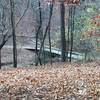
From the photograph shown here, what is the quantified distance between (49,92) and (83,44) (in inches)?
1239

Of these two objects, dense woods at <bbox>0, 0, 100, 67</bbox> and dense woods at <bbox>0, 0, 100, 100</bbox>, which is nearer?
dense woods at <bbox>0, 0, 100, 100</bbox>

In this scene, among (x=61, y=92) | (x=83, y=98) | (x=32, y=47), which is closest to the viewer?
(x=83, y=98)

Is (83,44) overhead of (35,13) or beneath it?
beneath

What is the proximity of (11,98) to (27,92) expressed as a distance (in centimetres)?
58


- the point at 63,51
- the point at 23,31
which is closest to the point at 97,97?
the point at 63,51

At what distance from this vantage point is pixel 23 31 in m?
45.1

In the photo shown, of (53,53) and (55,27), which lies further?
(55,27)

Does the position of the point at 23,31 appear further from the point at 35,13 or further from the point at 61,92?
the point at 61,92

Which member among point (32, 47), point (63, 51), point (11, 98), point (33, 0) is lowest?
point (32, 47)

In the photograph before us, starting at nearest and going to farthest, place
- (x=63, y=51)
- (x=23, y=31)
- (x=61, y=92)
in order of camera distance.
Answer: (x=61, y=92) < (x=63, y=51) < (x=23, y=31)

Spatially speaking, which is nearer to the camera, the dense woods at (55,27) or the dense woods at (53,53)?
the dense woods at (53,53)

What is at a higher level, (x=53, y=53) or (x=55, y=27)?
(x=55, y=27)

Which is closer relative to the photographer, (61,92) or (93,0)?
(61,92)

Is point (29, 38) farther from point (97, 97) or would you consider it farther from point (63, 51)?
point (97, 97)
